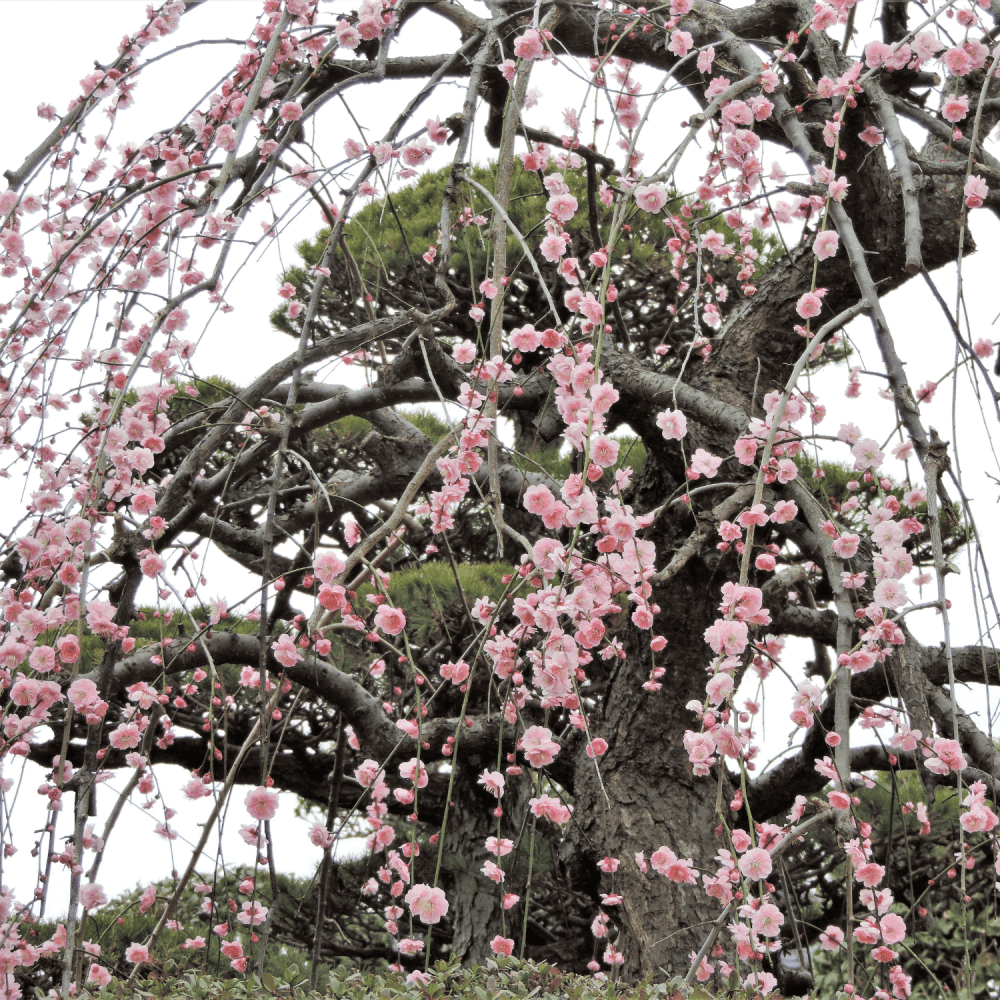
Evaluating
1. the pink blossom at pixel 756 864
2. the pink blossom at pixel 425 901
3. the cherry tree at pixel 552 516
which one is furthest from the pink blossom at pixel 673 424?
the pink blossom at pixel 425 901

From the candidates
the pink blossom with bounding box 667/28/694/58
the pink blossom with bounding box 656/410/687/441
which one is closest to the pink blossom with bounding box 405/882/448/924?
the pink blossom with bounding box 656/410/687/441

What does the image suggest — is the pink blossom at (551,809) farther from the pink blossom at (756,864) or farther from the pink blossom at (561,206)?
the pink blossom at (561,206)

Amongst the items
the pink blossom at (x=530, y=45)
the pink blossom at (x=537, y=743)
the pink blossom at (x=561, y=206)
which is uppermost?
the pink blossom at (x=530, y=45)

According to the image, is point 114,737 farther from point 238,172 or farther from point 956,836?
point 956,836

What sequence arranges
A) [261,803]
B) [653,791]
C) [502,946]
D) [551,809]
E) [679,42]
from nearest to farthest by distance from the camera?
[261,803] → [551,809] → [502,946] → [679,42] → [653,791]

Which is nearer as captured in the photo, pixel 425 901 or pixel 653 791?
pixel 425 901

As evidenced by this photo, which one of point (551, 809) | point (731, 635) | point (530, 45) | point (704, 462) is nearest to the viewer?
point (731, 635)

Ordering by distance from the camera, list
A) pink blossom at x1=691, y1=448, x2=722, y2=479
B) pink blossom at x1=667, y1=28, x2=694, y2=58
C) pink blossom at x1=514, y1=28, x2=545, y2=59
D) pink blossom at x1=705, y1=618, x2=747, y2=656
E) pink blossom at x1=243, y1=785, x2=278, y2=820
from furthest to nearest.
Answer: pink blossom at x1=667, y1=28, x2=694, y2=58
pink blossom at x1=691, y1=448, x2=722, y2=479
pink blossom at x1=514, y1=28, x2=545, y2=59
pink blossom at x1=705, y1=618, x2=747, y2=656
pink blossom at x1=243, y1=785, x2=278, y2=820

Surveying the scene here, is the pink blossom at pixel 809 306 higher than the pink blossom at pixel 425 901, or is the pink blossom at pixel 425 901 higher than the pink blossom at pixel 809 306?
the pink blossom at pixel 809 306

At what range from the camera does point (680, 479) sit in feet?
8.01

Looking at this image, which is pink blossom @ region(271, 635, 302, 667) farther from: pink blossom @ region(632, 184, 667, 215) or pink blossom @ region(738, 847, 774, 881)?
pink blossom @ region(632, 184, 667, 215)

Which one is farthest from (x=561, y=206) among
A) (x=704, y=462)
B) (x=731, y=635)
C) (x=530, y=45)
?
(x=731, y=635)

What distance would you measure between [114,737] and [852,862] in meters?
1.34

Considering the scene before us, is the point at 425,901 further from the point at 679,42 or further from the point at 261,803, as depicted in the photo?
the point at 679,42
